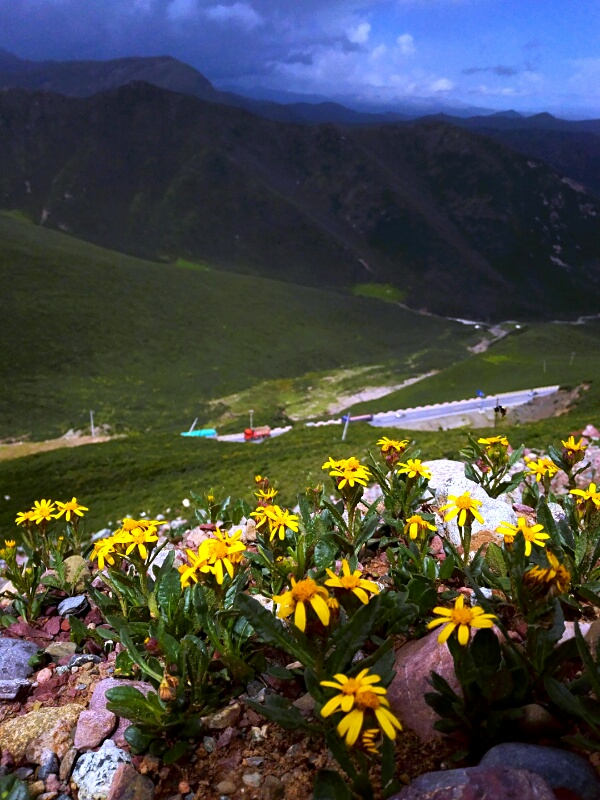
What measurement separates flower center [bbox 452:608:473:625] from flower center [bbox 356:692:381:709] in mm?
650

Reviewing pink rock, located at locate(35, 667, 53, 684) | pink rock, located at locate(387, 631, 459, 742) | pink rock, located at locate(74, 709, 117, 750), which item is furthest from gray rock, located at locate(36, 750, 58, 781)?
pink rock, located at locate(387, 631, 459, 742)

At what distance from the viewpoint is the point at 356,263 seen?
192 metres

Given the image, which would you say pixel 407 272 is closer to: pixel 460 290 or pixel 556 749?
pixel 460 290

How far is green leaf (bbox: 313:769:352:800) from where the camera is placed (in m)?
2.38

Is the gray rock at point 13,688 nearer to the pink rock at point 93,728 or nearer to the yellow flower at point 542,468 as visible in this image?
the pink rock at point 93,728

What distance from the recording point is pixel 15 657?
4.31 metres

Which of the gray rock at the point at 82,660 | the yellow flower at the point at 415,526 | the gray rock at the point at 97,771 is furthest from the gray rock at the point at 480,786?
the gray rock at the point at 82,660

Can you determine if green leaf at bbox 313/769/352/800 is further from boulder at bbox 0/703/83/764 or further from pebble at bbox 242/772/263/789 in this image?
boulder at bbox 0/703/83/764

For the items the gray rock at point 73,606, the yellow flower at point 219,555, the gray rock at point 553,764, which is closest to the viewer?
the gray rock at point 553,764

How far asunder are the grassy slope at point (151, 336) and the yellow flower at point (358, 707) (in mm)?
66890

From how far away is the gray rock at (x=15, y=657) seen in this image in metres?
4.14

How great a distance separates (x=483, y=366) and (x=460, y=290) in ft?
390

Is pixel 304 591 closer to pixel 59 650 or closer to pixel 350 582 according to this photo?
pixel 350 582

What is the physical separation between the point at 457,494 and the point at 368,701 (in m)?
3.83
